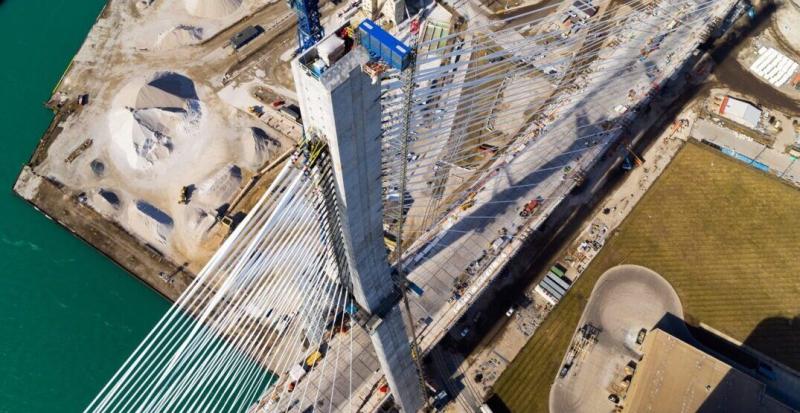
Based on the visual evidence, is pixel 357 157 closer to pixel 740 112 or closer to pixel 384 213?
pixel 384 213

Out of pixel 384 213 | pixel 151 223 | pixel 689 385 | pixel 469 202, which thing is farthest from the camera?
pixel 151 223

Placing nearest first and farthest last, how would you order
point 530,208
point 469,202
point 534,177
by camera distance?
point 530,208, point 469,202, point 534,177

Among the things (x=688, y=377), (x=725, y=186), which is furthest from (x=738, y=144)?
(x=688, y=377)

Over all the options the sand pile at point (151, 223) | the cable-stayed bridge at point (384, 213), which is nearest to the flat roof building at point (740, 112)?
the cable-stayed bridge at point (384, 213)

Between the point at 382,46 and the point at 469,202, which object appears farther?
the point at 469,202

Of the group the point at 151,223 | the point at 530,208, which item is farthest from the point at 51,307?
the point at 530,208
